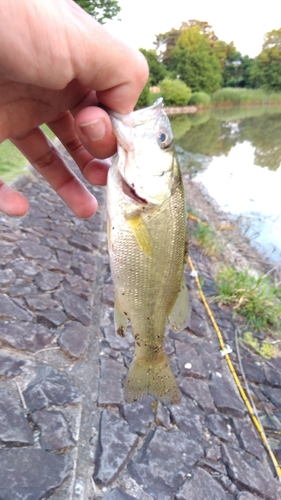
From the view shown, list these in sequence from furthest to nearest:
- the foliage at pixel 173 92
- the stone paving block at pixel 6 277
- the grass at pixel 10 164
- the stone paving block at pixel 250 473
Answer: the foliage at pixel 173 92 → the grass at pixel 10 164 → the stone paving block at pixel 6 277 → the stone paving block at pixel 250 473

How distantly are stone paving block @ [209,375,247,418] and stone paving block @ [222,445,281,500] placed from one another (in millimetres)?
414

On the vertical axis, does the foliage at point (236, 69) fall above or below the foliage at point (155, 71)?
above

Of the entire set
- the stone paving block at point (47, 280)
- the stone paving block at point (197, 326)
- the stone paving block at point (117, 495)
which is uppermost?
the stone paving block at point (197, 326)

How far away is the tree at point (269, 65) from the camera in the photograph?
59.2 m

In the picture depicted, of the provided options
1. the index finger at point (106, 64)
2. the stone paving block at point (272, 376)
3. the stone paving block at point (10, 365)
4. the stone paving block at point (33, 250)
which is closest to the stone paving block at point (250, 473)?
the stone paving block at point (272, 376)

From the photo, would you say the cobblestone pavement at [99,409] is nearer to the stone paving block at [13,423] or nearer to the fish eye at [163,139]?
the stone paving block at [13,423]

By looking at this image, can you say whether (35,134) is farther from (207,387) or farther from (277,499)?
(277,499)

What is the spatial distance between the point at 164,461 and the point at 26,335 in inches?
63.9

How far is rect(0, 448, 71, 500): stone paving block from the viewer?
7.80ft

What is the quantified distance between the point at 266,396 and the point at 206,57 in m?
61.1

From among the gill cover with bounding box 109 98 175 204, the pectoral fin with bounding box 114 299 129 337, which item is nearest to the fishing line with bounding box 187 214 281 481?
the pectoral fin with bounding box 114 299 129 337

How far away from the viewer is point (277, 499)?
290 centimetres

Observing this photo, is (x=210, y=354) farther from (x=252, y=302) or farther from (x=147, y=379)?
(x=147, y=379)

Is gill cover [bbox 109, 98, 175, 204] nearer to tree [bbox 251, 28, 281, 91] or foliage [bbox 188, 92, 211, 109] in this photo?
foliage [bbox 188, 92, 211, 109]
